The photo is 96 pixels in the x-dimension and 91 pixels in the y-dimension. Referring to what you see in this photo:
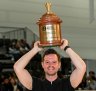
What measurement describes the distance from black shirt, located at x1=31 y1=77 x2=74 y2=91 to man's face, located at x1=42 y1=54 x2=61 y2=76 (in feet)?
0.30

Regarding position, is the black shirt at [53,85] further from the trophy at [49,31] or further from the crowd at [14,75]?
the crowd at [14,75]

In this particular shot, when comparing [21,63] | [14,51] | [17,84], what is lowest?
[17,84]

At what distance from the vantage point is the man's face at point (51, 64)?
2832 millimetres

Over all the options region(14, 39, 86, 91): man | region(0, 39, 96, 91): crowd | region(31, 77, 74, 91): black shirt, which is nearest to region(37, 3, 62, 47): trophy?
region(14, 39, 86, 91): man

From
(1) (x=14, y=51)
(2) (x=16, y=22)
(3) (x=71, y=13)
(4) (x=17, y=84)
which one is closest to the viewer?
(4) (x=17, y=84)

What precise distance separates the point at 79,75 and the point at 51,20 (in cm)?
51

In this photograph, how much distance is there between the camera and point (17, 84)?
356 inches

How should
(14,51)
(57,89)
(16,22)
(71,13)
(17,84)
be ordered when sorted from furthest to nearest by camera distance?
(71,13) < (16,22) < (14,51) < (17,84) < (57,89)

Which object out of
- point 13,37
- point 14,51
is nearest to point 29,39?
point 13,37

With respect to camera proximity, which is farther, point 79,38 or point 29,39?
point 79,38

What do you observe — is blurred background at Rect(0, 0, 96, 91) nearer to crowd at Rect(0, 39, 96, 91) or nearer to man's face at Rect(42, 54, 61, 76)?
crowd at Rect(0, 39, 96, 91)

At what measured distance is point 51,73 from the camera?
283cm

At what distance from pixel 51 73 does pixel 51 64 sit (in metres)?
0.07

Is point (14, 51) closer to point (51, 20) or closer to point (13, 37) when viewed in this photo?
point (13, 37)
